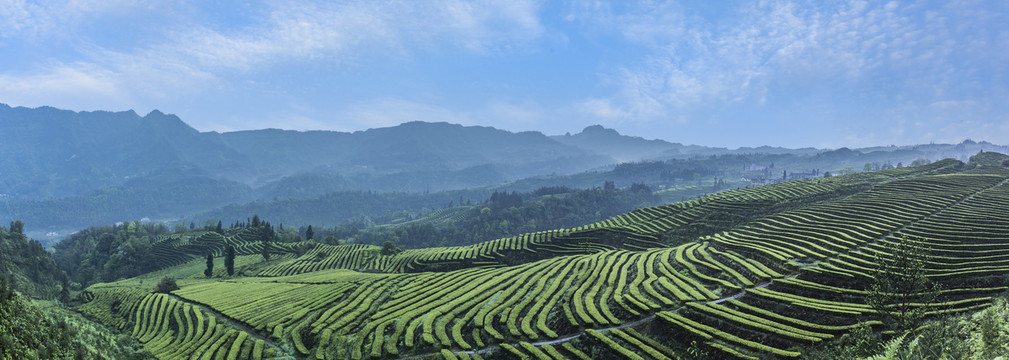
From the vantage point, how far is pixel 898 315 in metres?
32.3

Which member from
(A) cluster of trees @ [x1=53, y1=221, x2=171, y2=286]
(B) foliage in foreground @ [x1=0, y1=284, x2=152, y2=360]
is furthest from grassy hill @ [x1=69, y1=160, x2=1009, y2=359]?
(A) cluster of trees @ [x1=53, y1=221, x2=171, y2=286]

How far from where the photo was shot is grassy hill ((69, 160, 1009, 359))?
34188 millimetres

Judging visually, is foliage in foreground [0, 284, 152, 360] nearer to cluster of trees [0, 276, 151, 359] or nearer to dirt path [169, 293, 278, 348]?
cluster of trees [0, 276, 151, 359]

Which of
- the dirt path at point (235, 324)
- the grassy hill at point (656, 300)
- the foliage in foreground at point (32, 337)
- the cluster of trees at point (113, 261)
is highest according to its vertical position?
the foliage in foreground at point (32, 337)

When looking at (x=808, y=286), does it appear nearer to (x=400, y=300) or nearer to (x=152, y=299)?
(x=400, y=300)

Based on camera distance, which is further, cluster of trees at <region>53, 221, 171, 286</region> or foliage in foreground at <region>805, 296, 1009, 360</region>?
cluster of trees at <region>53, 221, 171, 286</region>

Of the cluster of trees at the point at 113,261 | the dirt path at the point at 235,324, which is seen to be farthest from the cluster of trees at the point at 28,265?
the dirt path at the point at 235,324

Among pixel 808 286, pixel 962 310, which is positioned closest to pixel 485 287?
pixel 808 286

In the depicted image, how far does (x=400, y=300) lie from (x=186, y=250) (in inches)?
5215

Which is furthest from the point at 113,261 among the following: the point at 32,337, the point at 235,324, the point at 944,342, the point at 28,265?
the point at 944,342

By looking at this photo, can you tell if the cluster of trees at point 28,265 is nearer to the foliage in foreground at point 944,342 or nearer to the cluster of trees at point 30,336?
the cluster of trees at point 30,336

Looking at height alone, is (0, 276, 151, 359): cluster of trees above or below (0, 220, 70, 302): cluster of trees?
above

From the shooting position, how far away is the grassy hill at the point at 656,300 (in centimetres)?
3419

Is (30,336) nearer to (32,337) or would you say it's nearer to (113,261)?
(32,337)
